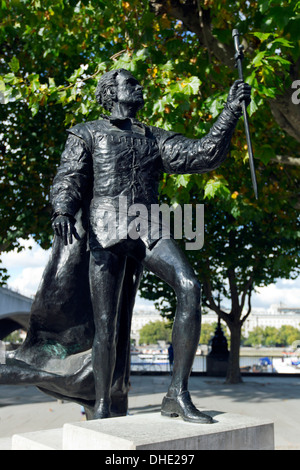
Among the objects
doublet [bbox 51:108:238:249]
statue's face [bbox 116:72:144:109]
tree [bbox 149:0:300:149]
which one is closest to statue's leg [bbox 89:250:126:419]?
doublet [bbox 51:108:238:249]

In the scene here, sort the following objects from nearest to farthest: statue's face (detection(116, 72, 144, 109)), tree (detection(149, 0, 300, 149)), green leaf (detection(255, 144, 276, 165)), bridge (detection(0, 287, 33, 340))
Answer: statue's face (detection(116, 72, 144, 109))
tree (detection(149, 0, 300, 149))
green leaf (detection(255, 144, 276, 165))
bridge (detection(0, 287, 33, 340))

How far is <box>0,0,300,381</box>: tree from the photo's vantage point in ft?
23.7

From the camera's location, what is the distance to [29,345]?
388 centimetres

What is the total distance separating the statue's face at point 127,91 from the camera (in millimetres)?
3799

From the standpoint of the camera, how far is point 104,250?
3.52m

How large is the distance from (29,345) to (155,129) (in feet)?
6.26

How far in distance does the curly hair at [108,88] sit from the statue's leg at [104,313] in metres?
1.19

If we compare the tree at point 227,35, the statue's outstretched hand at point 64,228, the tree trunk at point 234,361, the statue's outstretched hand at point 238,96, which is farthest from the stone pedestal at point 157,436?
the tree trunk at point 234,361

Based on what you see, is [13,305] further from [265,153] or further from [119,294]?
[119,294]

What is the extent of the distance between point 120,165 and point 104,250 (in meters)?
0.62

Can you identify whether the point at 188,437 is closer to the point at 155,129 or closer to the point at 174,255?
the point at 174,255

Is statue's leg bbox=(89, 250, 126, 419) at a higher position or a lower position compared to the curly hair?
lower

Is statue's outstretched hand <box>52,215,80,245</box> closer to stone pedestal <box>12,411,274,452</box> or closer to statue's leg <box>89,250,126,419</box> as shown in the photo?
statue's leg <box>89,250,126,419</box>

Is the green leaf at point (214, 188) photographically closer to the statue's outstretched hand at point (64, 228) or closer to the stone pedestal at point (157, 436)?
the statue's outstretched hand at point (64, 228)
